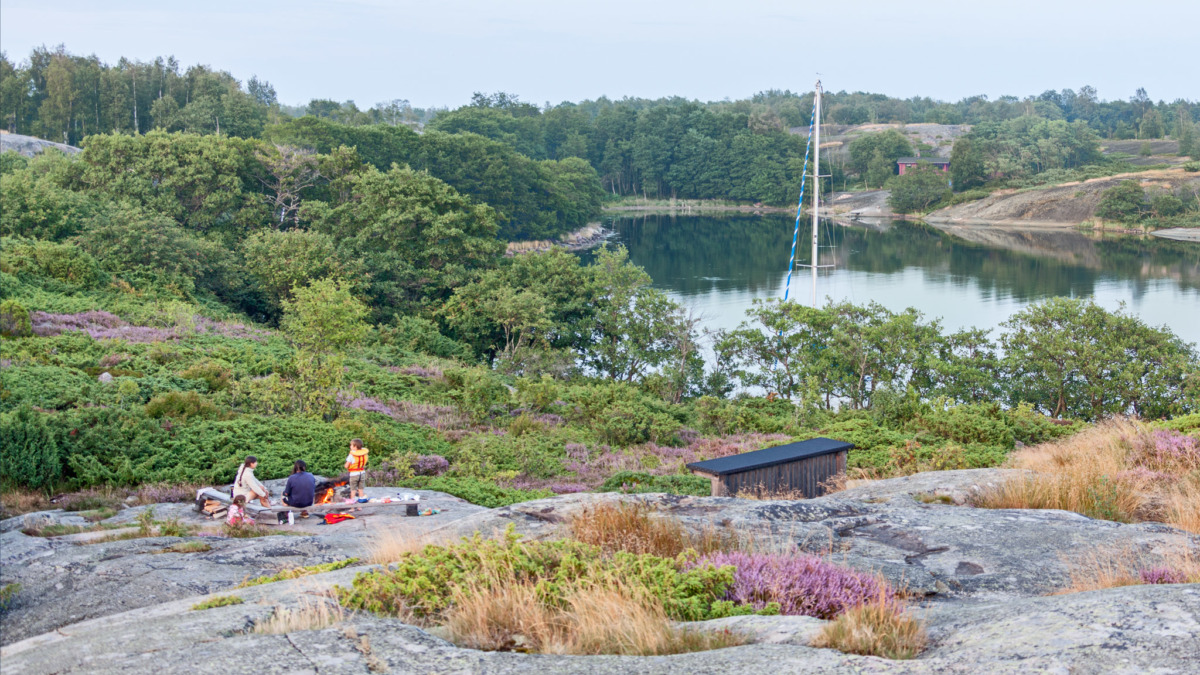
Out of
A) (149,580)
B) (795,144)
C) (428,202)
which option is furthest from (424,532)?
(795,144)

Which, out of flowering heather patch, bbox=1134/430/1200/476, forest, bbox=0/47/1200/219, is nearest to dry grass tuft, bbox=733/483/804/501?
flowering heather patch, bbox=1134/430/1200/476

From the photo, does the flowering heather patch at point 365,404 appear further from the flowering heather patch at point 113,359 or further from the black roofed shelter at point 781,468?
the black roofed shelter at point 781,468

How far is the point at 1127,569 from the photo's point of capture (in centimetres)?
676

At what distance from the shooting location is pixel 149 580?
25.9 feet

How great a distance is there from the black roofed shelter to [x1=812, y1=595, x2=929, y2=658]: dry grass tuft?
824 centimetres

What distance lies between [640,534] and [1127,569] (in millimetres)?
3686

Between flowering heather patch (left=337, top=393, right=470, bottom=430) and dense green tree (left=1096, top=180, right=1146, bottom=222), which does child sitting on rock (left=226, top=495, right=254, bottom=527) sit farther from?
dense green tree (left=1096, top=180, right=1146, bottom=222)

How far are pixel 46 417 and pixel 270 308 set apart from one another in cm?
2508

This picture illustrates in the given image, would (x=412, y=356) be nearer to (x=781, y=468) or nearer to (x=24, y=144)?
(x=781, y=468)

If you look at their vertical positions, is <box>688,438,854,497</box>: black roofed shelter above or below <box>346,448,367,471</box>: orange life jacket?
below

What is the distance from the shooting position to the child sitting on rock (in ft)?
37.7

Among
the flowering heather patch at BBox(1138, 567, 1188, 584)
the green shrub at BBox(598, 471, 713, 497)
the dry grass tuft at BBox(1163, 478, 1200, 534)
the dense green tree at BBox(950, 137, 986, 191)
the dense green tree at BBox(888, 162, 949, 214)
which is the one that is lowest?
→ the green shrub at BBox(598, 471, 713, 497)

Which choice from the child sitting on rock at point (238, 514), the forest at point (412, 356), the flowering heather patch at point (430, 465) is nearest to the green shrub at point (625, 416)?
the forest at point (412, 356)

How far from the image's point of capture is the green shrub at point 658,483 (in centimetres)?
1535
